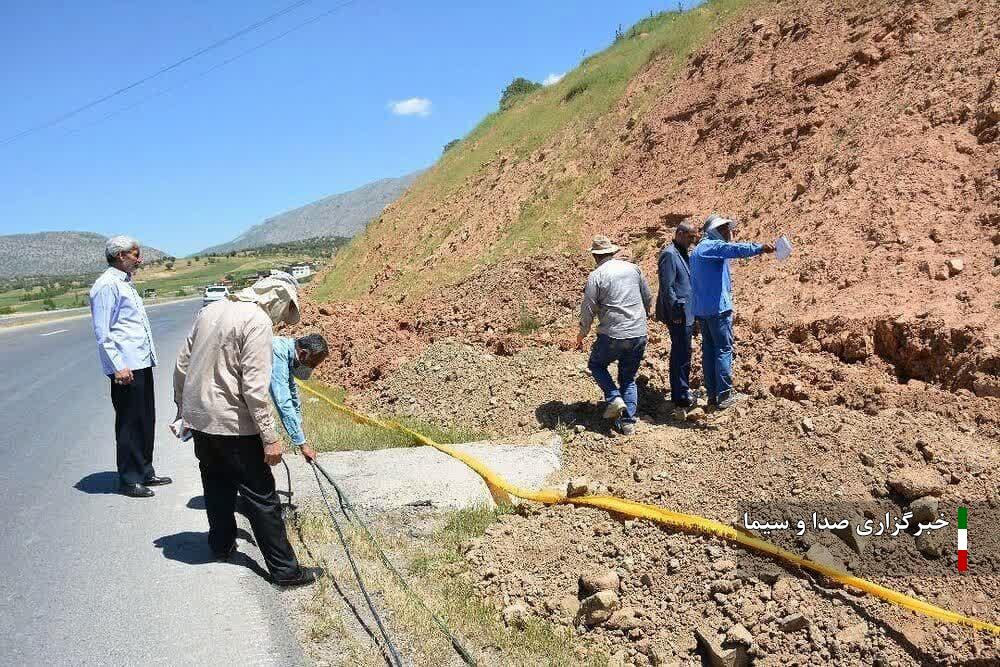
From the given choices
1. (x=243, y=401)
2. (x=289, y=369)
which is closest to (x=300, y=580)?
(x=243, y=401)

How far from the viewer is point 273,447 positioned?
13.9ft

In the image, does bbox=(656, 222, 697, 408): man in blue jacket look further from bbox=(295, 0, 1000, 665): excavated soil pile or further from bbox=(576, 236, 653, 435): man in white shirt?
bbox=(295, 0, 1000, 665): excavated soil pile

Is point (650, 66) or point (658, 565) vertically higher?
point (650, 66)

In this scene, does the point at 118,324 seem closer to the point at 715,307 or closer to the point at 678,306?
the point at 678,306

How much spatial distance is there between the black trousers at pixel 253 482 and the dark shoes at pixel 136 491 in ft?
5.49

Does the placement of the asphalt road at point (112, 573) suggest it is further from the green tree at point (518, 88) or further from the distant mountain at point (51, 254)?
the distant mountain at point (51, 254)

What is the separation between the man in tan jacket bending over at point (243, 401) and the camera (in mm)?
4215

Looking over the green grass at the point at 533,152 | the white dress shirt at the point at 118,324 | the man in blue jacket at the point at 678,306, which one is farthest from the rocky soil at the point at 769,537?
the green grass at the point at 533,152

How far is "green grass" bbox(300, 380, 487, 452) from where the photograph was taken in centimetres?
784

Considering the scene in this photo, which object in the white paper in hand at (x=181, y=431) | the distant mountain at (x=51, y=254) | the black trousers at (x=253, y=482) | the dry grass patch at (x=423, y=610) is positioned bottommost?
the dry grass patch at (x=423, y=610)

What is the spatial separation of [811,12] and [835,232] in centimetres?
A: 597

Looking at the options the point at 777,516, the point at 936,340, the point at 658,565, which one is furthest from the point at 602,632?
the point at 936,340

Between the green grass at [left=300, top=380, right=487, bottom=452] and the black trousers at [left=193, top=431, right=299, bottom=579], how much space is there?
3.01 metres

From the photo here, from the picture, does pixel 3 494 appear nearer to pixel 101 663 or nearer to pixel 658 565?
pixel 101 663
